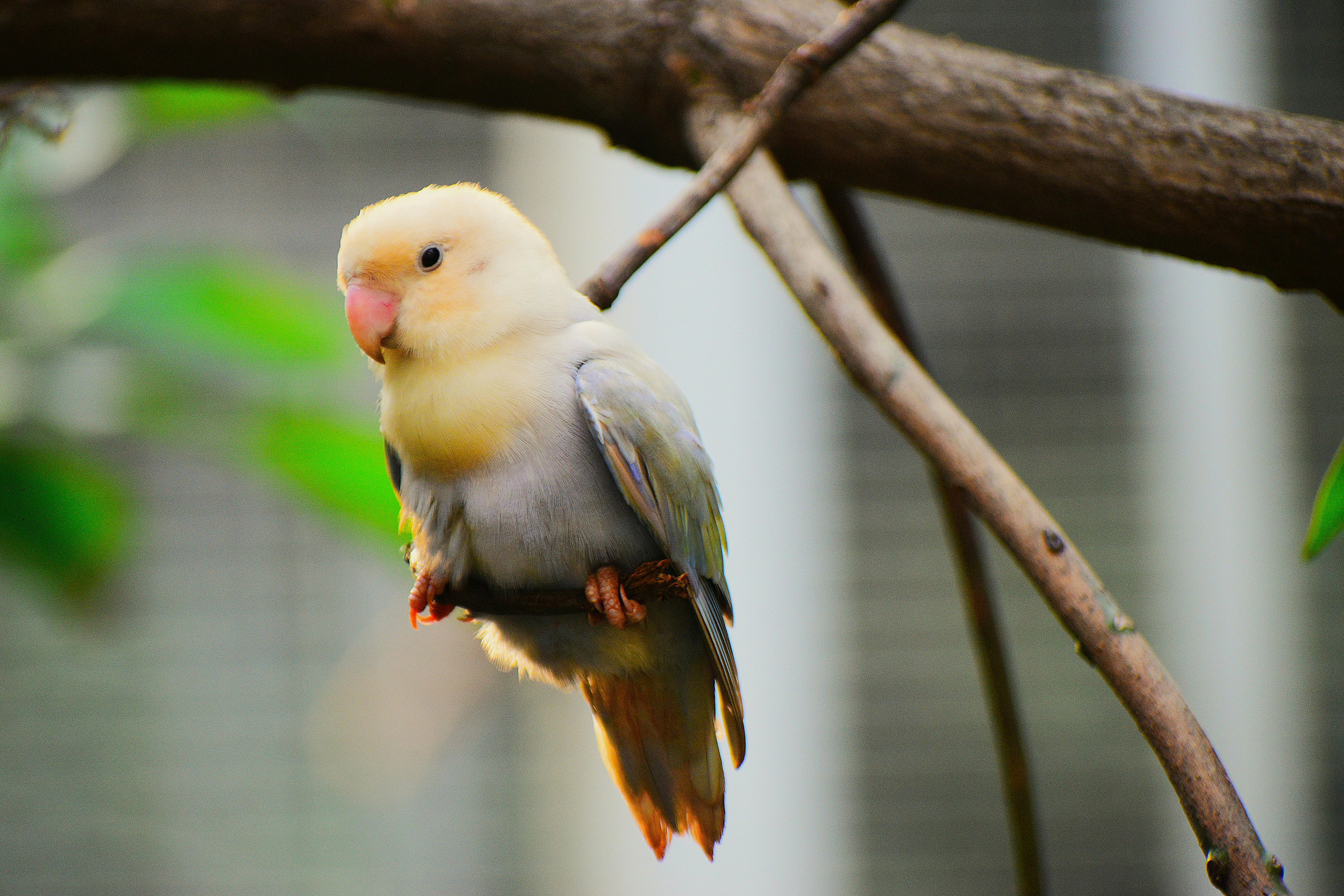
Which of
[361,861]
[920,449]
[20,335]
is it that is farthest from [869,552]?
[920,449]

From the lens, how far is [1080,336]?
2.39 m

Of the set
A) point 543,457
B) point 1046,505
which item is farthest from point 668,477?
point 1046,505

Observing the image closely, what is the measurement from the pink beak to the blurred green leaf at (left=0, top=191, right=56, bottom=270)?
3.25 ft

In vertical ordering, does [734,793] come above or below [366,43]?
below

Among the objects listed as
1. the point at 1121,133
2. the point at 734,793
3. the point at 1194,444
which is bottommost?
the point at 734,793

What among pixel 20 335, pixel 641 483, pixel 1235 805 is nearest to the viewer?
pixel 1235 805

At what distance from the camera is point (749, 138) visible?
0.61 m

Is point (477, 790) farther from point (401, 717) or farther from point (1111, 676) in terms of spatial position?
point (1111, 676)

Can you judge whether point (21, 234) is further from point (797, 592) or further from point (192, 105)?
A: point (797, 592)

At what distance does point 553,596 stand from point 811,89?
392 mm

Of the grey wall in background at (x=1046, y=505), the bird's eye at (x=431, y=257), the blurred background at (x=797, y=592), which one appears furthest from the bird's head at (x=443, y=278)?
the grey wall in background at (x=1046, y=505)

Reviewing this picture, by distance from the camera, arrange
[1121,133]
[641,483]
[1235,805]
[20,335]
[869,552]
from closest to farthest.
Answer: [1235,805] → [641,483] → [1121,133] → [20,335] → [869,552]

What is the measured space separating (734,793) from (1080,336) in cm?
126

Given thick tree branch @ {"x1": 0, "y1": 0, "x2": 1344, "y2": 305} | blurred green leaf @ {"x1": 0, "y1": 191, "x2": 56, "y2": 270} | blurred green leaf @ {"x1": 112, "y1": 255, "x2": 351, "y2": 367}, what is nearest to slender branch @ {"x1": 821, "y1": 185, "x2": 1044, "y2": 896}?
thick tree branch @ {"x1": 0, "y1": 0, "x2": 1344, "y2": 305}
